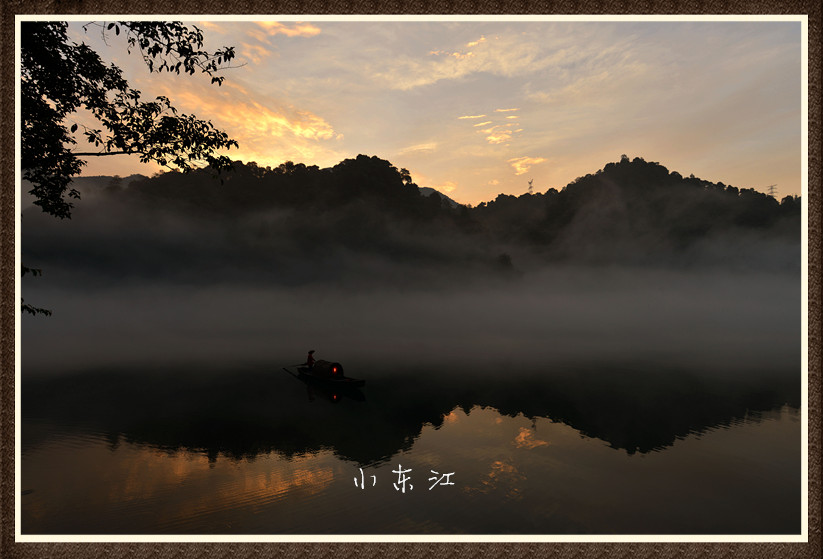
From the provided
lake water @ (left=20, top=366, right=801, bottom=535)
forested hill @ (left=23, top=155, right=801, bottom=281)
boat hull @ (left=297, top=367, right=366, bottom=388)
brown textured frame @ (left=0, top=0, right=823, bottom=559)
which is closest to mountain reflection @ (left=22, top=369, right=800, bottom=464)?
lake water @ (left=20, top=366, right=801, bottom=535)

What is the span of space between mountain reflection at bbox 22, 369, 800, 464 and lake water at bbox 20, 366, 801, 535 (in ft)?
0.45

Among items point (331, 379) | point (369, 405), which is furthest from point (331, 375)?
point (369, 405)

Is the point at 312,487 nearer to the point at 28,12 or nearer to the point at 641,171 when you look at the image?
the point at 28,12

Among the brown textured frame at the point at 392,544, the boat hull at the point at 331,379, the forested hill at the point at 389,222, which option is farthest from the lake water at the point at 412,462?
the forested hill at the point at 389,222

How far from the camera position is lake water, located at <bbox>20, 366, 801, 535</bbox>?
22.7 ft

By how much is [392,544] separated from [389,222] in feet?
264

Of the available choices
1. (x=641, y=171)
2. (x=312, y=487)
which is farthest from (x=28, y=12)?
(x=641, y=171)

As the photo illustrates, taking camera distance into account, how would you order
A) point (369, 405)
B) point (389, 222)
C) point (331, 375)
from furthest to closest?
point (389, 222) < point (369, 405) < point (331, 375)

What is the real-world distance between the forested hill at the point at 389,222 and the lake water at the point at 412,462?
63.3 metres

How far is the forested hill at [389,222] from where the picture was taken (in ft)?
245

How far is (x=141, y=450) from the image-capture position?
36.6 feet

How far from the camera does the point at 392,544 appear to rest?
4.98m

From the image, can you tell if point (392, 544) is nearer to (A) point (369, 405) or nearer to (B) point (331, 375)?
(B) point (331, 375)

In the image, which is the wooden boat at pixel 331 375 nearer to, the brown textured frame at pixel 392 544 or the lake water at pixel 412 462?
the lake water at pixel 412 462
